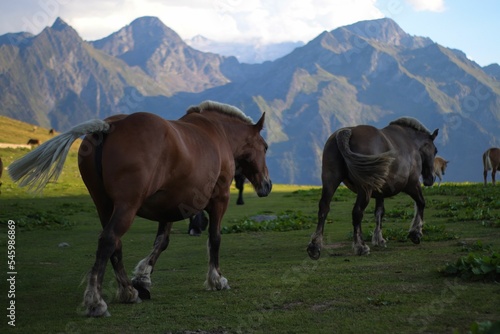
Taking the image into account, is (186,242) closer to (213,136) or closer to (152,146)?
(213,136)

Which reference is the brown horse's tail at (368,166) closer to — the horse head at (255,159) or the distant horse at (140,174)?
the horse head at (255,159)

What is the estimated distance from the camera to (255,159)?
36.0 ft

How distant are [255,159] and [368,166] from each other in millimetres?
2382

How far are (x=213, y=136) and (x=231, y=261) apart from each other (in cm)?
348

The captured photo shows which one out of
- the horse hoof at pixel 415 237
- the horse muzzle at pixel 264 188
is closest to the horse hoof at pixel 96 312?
the horse muzzle at pixel 264 188

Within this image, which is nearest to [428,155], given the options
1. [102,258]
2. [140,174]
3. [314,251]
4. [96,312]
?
[314,251]

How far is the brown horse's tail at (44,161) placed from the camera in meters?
7.32

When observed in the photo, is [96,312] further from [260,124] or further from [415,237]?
[415,237]

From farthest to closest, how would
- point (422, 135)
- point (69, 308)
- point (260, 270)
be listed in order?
point (422, 135) → point (260, 270) → point (69, 308)

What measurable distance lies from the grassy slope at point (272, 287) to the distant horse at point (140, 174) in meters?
0.53

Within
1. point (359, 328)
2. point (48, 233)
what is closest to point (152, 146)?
point (359, 328)

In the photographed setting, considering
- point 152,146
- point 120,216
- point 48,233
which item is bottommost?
point 48,233

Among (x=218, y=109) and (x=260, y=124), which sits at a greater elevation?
(x=218, y=109)

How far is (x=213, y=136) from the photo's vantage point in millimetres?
9516
